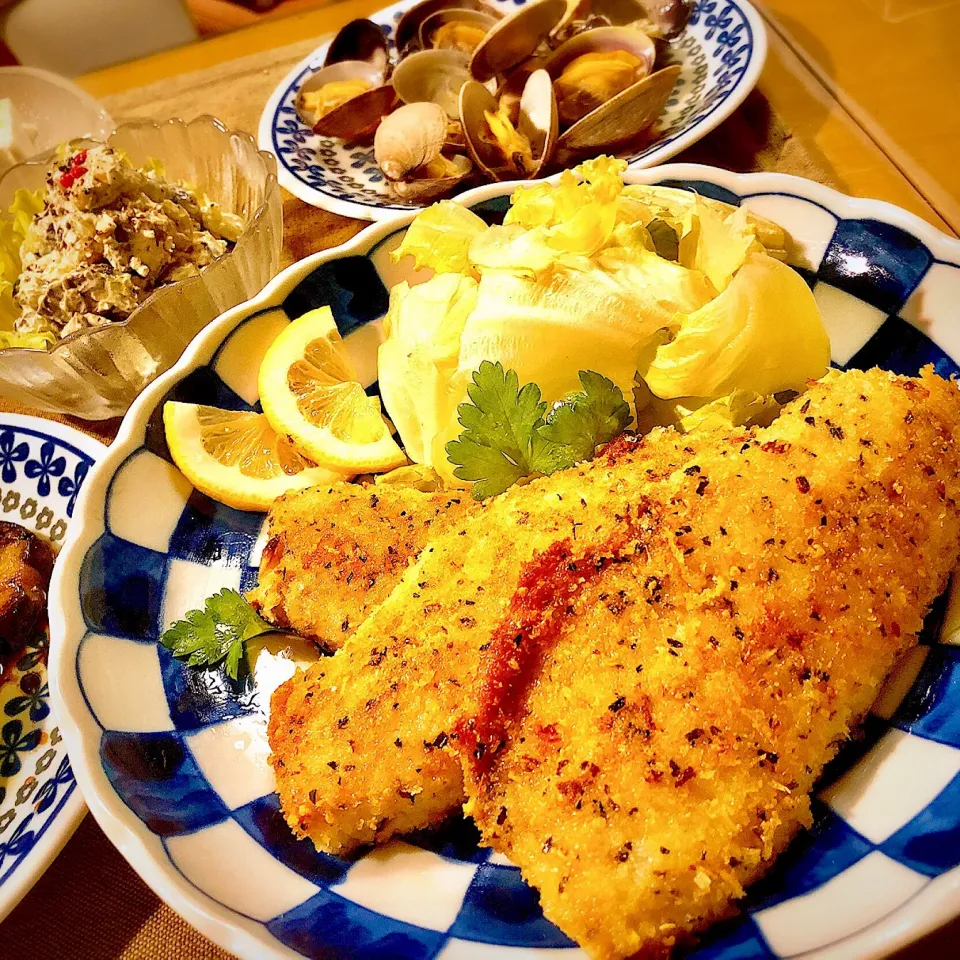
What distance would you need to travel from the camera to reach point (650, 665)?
1158 mm

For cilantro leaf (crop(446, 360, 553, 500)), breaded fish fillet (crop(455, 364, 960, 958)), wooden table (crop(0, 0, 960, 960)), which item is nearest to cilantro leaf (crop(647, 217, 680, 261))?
cilantro leaf (crop(446, 360, 553, 500))

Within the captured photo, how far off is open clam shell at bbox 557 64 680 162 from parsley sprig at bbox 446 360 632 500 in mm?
1244

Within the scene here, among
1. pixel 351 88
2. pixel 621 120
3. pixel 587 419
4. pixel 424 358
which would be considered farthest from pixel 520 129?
pixel 587 419

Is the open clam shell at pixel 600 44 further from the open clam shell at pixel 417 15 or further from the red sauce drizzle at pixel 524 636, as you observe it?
the red sauce drizzle at pixel 524 636

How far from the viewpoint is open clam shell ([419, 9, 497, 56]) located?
311 cm

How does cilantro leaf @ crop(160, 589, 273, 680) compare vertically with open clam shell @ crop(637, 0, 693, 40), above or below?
below

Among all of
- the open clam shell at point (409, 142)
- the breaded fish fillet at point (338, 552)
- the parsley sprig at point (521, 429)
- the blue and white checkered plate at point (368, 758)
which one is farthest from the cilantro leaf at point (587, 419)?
the open clam shell at point (409, 142)

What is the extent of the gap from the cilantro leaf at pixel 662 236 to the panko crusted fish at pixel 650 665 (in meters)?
0.58

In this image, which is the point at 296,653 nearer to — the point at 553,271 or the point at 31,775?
the point at 31,775

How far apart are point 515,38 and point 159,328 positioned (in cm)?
173

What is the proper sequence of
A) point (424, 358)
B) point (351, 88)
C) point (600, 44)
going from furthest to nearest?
point (351, 88), point (600, 44), point (424, 358)

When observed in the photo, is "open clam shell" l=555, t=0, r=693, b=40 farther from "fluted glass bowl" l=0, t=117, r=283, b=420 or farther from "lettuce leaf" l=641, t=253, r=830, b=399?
"lettuce leaf" l=641, t=253, r=830, b=399

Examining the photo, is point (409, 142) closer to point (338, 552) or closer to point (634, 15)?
point (634, 15)

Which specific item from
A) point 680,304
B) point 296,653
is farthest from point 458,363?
point 296,653
